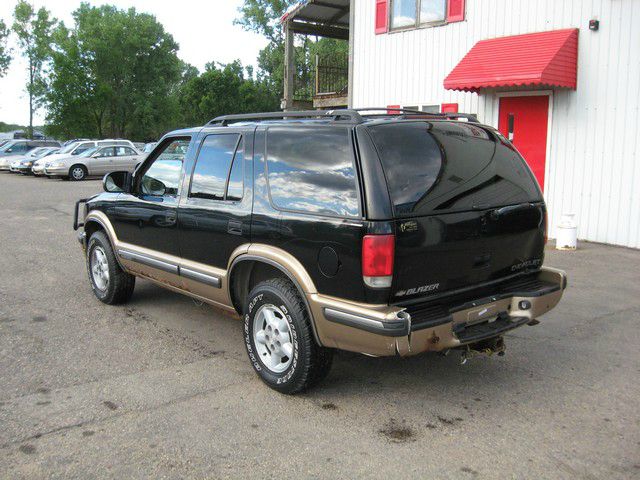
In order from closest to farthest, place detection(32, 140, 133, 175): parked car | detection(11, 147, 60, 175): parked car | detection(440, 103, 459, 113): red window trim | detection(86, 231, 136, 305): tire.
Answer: detection(86, 231, 136, 305): tire
detection(440, 103, 459, 113): red window trim
detection(32, 140, 133, 175): parked car
detection(11, 147, 60, 175): parked car

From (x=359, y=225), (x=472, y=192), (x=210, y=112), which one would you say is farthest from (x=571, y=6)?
(x=210, y=112)

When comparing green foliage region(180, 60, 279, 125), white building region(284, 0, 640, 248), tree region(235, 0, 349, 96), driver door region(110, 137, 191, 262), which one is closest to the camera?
driver door region(110, 137, 191, 262)

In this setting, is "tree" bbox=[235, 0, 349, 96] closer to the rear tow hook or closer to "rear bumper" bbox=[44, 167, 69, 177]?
"rear bumper" bbox=[44, 167, 69, 177]

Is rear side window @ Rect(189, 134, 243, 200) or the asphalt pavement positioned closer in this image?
the asphalt pavement

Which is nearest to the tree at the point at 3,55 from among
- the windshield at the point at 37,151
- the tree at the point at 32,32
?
the tree at the point at 32,32

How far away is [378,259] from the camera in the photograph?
12.2ft

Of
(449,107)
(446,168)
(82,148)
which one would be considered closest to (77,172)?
(82,148)

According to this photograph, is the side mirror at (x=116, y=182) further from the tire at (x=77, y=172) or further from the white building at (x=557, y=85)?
the tire at (x=77, y=172)

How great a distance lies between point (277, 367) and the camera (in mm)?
4402

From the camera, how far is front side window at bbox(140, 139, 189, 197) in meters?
5.51

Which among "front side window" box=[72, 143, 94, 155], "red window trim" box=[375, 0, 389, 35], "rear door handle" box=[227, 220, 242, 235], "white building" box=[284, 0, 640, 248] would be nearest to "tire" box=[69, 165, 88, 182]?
"front side window" box=[72, 143, 94, 155]

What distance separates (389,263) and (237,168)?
163 cm

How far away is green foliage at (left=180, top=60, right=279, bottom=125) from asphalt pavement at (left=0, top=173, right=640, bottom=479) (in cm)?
4871

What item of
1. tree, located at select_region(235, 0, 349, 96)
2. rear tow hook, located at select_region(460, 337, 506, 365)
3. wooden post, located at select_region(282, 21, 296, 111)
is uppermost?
tree, located at select_region(235, 0, 349, 96)
